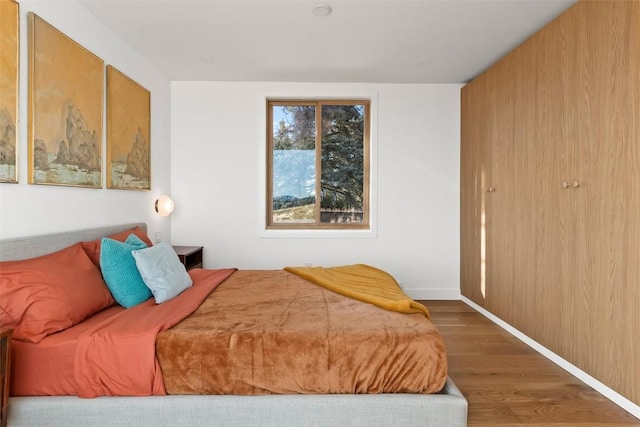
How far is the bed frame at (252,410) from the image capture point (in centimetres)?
170

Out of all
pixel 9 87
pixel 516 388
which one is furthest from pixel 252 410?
pixel 9 87

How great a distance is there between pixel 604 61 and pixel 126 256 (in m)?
3.14

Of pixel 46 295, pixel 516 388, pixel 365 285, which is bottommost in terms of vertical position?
pixel 516 388

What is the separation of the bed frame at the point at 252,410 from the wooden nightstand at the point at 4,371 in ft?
0.42

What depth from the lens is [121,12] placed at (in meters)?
2.73

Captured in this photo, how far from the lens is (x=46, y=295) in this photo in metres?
1.82

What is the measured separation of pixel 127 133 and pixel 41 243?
52.9 inches

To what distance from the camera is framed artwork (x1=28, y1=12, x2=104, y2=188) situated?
2156 mm

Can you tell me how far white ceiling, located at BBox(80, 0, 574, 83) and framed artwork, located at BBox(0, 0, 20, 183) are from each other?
30.0 inches

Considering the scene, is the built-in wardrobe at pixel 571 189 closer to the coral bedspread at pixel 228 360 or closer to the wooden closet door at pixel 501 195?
the wooden closet door at pixel 501 195

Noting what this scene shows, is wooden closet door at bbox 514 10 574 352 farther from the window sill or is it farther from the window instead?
the window

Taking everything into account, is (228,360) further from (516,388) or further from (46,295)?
(516,388)

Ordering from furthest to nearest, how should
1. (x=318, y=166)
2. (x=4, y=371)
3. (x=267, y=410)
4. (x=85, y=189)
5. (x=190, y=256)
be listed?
(x=318, y=166), (x=190, y=256), (x=85, y=189), (x=267, y=410), (x=4, y=371)

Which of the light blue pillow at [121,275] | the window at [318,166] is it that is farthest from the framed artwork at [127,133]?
the window at [318,166]
